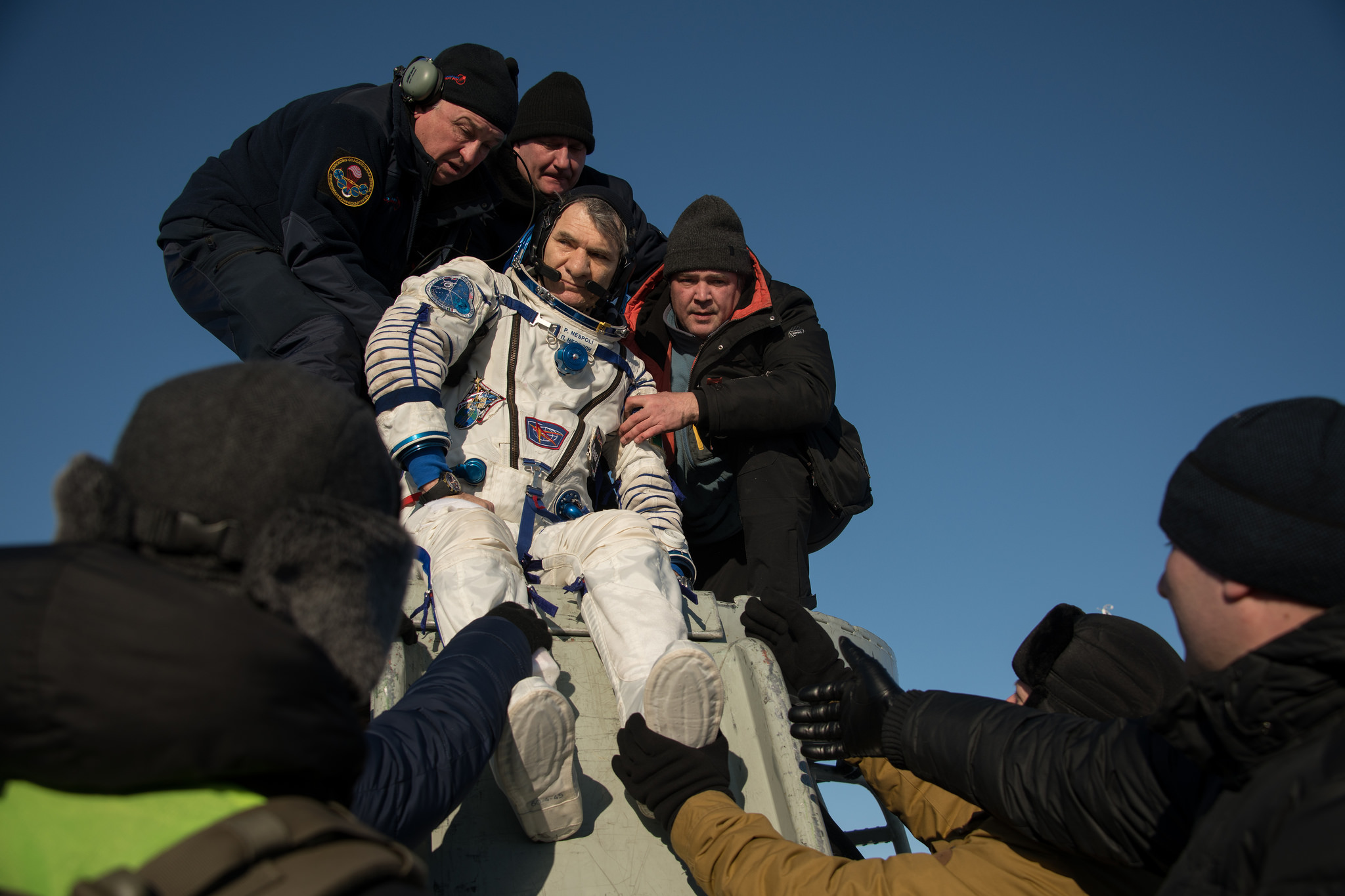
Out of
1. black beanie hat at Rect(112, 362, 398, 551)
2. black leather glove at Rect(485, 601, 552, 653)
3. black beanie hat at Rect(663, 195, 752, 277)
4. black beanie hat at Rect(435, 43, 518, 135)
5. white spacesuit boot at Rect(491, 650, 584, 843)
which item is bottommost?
white spacesuit boot at Rect(491, 650, 584, 843)

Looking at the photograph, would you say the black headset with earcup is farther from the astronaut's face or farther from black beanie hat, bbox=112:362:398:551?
black beanie hat, bbox=112:362:398:551

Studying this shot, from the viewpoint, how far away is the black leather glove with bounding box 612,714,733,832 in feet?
6.50

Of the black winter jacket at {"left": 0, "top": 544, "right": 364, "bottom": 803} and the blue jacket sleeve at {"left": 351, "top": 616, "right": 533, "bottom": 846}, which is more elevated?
the black winter jacket at {"left": 0, "top": 544, "right": 364, "bottom": 803}

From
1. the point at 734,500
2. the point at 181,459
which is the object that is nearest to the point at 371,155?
the point at 734,500

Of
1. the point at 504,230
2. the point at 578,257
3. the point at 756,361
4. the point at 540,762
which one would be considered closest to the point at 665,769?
the point at 540,762

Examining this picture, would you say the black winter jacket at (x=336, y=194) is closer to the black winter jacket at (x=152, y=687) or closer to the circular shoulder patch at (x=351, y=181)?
the circular shoulder patch at (x=351, y=181)

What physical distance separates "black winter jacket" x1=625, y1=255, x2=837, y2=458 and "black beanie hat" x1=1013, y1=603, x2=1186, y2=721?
1533mm

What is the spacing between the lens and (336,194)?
3.26 meters

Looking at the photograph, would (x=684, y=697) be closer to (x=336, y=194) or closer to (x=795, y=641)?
(x=795, y=641)

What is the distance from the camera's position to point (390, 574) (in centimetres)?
100

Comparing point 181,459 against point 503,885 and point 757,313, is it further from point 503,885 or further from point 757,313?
point 757,313

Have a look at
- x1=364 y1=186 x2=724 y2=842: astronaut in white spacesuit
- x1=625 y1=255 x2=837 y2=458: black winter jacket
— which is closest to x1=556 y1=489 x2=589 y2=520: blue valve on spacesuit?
x1=364 y1=186 x2=724 y2=842: astronaut in white spacesuit

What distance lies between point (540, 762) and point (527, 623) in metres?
0.29

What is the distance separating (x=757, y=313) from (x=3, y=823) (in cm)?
332
